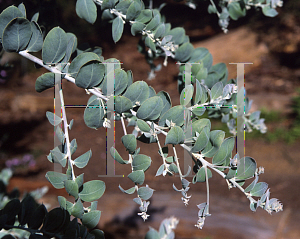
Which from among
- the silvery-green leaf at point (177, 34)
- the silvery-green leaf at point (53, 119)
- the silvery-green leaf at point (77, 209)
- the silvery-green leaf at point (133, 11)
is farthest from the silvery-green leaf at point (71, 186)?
the silvery-green leaf at point (177, 34)

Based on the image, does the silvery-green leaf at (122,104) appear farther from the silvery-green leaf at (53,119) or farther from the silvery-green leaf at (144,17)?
the silvery-green leaf at (144,17)

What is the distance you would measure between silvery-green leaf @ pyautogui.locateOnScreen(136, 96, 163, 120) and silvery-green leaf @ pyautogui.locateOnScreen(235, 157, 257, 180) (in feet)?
0.53

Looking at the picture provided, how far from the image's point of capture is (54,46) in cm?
45

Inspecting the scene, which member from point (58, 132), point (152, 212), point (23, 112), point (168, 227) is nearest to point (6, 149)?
point (23, 112)

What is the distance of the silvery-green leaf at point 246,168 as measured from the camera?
17.3 inches

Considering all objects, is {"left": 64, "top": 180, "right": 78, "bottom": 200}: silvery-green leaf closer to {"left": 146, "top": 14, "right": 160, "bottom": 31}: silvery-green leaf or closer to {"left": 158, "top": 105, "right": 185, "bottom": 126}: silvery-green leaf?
{"left": 158, "top": 105, "right": 185, "bottom": 126}: silvery-green leaf

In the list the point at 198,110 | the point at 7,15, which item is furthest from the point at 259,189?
the point at 7,15

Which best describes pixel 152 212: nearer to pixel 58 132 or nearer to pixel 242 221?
pixel 242 221

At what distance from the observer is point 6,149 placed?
258 centimetres

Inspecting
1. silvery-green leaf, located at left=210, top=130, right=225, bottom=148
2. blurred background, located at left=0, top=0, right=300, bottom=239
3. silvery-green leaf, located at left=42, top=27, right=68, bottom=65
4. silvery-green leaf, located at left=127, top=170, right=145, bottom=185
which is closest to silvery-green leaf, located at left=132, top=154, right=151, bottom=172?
silvery-green leaf, located at left=127, top=170, right=145, bottom=185

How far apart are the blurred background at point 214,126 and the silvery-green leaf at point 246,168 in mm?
911

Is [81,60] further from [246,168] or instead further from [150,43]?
[246,168]

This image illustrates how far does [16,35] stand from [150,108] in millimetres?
245

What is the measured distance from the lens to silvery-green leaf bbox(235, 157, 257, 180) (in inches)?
17.3
